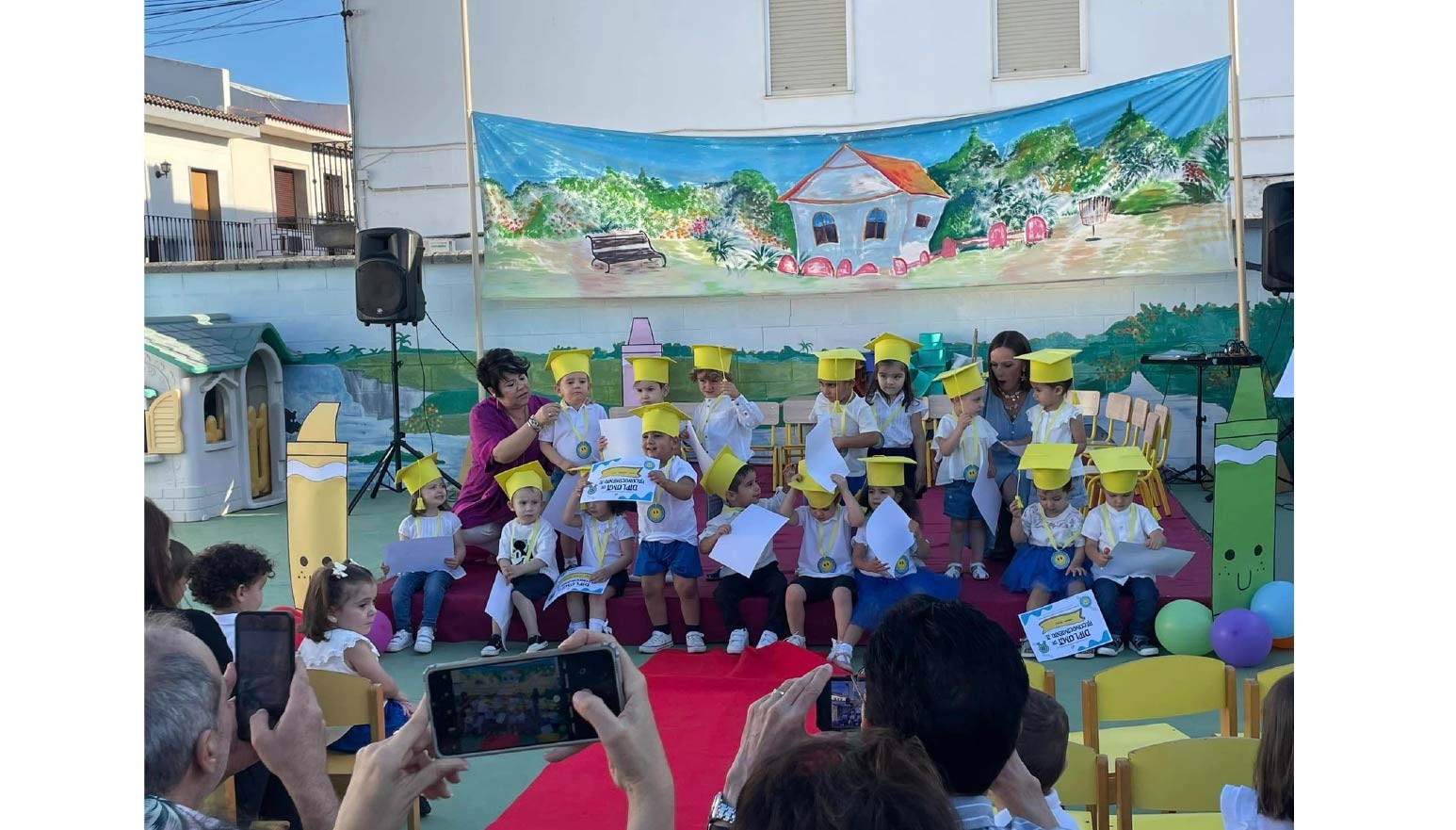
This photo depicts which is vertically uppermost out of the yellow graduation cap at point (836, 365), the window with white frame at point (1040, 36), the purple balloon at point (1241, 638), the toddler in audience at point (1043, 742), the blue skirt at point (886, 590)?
the window with white frame at point (1040, 36)

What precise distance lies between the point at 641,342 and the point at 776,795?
7.14 meters

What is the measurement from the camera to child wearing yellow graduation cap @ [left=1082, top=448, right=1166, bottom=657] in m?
4.37

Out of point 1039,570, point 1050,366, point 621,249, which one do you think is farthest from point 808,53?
point 1039,570

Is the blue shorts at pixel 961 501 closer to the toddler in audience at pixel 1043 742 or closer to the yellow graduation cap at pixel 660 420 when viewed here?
the yellow graduation cap at pixel 660 420

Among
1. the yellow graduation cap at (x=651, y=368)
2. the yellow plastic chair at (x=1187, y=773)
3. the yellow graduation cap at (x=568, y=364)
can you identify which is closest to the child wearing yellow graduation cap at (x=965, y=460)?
the yellow graduation cap at (x=651, y=368)

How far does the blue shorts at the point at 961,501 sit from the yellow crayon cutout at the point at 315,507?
2458 mm

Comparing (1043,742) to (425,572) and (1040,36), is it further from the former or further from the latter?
(1040,36)

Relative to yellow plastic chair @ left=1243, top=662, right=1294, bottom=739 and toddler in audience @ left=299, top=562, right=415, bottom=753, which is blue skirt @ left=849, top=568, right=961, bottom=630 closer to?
toddler in audience @ left=299, top=562, right=415, bottom=753

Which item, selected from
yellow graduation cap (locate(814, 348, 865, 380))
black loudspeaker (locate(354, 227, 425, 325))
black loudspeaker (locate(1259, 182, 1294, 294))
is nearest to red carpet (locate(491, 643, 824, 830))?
yellow graduation cap (locate(814, 348, 865, 380))

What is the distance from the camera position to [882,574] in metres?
4.43

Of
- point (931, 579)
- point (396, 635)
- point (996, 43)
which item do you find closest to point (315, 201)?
point (996, 43)

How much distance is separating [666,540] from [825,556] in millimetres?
625

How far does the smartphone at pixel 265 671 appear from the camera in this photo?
6.39 ft

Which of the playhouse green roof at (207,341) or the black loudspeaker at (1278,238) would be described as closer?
the black loudspeaker at (1278,238)
